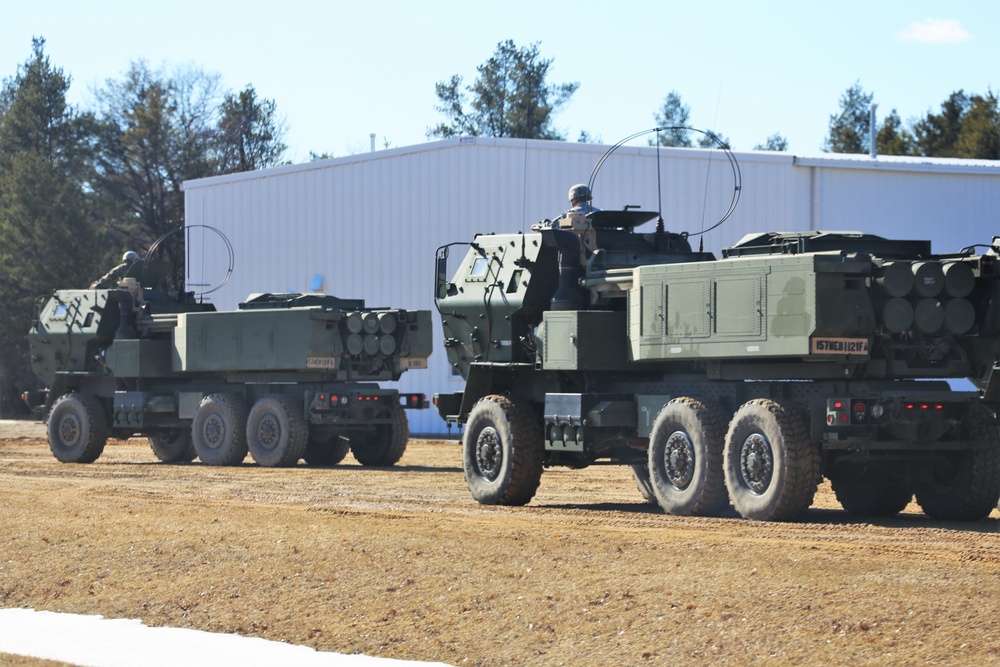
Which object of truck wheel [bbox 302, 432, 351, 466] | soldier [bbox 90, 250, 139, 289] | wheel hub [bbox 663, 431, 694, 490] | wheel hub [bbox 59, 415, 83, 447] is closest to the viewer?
wheel hub [bbox 663, 431, 694, 490]

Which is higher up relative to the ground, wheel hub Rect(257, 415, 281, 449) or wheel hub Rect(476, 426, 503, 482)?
wheel hub Rect(476, 426, 503, 482)

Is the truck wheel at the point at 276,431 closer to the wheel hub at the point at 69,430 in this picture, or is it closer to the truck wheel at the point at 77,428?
the truck wheel at the point at 77,428

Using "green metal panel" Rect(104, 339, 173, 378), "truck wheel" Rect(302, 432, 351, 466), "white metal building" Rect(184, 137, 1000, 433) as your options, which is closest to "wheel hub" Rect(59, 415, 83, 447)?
"green metal panel" Rect(104, 339, 173, 378)

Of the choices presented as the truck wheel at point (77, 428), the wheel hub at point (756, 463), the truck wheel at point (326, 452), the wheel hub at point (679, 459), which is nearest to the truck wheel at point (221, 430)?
the truck wheel at point (326, 452)

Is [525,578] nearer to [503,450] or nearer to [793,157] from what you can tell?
[503,450]

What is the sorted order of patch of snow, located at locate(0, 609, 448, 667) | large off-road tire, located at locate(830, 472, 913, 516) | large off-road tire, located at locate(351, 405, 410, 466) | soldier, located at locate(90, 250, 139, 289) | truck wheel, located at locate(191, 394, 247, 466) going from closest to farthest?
1. patch of snow, located at locate(0, 609, 448, 667)
2. large off-road tire, located at locate(830, 472, 913, 516)
3. large off-road tire, located at locate(351, 405, 410, 466)
4. truck wheel, located at locate(191, 394, 247, 466)
5. soldier, located at locate(90, 250, 139, 289)

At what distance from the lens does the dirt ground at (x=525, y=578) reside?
9.55 metres

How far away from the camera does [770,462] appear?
14.9 metres

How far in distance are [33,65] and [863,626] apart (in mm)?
57051

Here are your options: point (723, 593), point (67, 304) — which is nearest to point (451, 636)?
point (723, 593)

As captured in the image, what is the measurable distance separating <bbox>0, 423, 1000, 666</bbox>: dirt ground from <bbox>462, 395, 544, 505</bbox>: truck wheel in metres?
0.30

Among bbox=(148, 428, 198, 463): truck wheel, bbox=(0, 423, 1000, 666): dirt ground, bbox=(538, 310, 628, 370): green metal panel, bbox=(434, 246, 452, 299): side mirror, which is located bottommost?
bbox=(148, 428, 198, 463): truck wheel

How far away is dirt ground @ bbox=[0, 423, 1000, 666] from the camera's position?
9.55 metres

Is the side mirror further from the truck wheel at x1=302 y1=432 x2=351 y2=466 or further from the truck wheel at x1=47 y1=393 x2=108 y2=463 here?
the truck wheel at x1=47 y1=393 x2=108 y2=463
